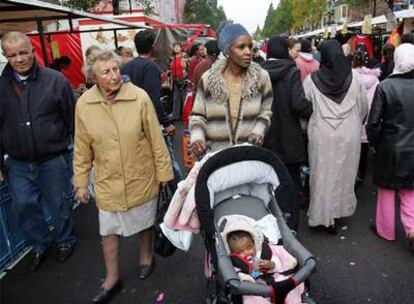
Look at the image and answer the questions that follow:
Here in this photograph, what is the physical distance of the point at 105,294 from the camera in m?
3.53

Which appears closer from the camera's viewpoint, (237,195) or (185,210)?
(185,210)

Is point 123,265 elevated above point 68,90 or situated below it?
below

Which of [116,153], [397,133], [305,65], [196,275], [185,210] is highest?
[305,65]

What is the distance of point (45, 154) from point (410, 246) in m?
3.71

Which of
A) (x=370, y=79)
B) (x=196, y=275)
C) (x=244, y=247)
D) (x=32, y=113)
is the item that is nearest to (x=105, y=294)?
(x=196, y=275)

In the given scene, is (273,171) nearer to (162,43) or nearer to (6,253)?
(6,253)

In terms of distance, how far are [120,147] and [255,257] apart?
136 cm

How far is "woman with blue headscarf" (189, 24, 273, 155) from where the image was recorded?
10.8 feet

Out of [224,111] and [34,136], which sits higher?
[224,111]

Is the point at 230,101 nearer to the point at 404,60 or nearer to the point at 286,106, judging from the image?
the point at 286,106

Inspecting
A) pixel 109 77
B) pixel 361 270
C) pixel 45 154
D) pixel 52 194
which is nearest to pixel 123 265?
pixel 52 194

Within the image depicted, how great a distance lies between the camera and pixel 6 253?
4254mm

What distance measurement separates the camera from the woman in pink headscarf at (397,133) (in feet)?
12.9

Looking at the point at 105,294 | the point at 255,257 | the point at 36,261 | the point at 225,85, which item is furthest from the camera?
the point at 36,261
